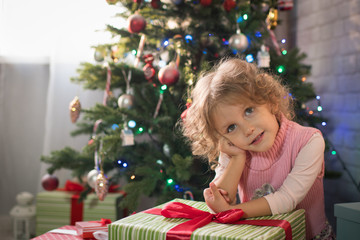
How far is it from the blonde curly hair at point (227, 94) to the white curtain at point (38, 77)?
1.41 meters

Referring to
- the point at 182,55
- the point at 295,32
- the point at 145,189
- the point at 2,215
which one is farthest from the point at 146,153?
the point at 295,32

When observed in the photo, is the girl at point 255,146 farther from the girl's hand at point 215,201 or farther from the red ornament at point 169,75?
the red ornament at point 169,75

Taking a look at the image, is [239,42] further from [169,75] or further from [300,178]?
[300,178]

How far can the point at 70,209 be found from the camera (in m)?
2.09

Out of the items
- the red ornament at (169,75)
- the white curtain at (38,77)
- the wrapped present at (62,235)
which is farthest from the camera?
the white curtain at (38,77)

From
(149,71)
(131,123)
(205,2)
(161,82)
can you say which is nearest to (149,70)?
(149,71)

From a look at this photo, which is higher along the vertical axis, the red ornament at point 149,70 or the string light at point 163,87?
the red ornament at point 149,70

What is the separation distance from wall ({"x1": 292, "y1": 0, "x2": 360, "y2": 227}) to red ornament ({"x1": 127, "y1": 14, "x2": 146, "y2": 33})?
99 cm

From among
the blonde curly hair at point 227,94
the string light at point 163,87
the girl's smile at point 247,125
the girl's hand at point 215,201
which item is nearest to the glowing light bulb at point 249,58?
the string light at point 163,87

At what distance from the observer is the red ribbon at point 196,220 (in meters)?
0.94

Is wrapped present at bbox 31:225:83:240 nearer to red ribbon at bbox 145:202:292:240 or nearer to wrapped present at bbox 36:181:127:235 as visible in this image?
red ribbon at bbox 145:202:292:240

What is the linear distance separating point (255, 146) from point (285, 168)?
113mm

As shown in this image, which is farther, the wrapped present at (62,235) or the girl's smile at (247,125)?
the wrapped present at (62,235)

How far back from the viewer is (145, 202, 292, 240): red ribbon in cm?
94
